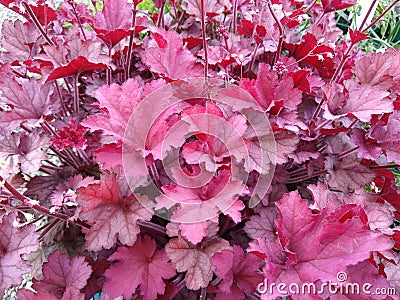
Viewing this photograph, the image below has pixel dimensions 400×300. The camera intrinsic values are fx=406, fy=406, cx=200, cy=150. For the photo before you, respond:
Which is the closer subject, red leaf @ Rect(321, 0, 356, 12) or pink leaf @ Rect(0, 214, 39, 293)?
pink leaf @ Rect(0, 214, 39, 293)

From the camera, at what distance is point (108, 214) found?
0.85 metres

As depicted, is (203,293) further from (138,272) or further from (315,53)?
(315,53)

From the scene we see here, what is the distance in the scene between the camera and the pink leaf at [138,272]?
0.86m

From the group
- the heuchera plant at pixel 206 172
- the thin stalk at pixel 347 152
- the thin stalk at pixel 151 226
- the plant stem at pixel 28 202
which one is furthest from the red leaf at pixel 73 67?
the thin stalk at pixel 347 152

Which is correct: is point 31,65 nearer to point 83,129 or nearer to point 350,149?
point 83,129

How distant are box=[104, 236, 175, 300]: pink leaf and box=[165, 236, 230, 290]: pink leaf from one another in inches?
1.8

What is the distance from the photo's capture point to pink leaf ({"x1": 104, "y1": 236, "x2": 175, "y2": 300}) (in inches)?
33.8

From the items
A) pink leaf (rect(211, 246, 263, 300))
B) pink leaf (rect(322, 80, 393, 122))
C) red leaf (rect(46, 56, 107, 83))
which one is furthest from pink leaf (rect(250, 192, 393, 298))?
red leaf (rect(46, 56, 107, 83))

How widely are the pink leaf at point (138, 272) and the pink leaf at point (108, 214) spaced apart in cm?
7

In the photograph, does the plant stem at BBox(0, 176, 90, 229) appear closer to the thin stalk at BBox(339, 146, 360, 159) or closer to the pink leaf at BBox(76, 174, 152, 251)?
the pink leaf at BBox(76, 174, 152, 251)

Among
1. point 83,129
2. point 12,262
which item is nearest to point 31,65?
point 83,129

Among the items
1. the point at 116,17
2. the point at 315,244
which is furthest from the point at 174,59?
the point at 315,244

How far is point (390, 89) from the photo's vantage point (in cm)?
97

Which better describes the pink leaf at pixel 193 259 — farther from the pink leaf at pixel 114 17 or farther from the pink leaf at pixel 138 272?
the pink leaf at pixel 114 17
